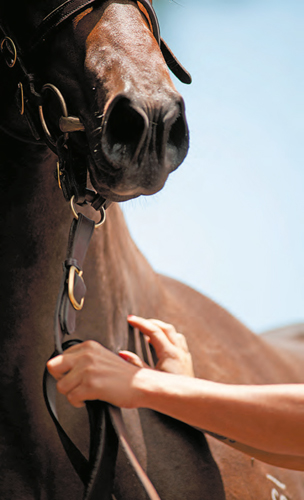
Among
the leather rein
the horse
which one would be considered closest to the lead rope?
the leather rein

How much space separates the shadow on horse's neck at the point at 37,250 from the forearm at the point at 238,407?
0.35 m

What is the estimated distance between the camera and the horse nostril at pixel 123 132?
1.16m

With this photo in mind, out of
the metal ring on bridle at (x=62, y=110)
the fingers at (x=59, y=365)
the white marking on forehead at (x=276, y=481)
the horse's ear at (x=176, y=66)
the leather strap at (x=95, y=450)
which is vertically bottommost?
the white marking on forehead at (x=276, y=481)

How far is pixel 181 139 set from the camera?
125 cm

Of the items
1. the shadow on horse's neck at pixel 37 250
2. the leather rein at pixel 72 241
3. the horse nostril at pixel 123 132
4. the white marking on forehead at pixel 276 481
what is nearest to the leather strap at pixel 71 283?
the leather rein at pixel 72 241

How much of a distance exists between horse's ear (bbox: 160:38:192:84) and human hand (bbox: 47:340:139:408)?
2.55 feet

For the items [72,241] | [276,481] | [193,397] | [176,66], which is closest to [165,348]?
[193,397]

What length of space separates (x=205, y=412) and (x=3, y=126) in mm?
816

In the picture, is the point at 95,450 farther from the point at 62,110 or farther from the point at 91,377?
the point at 62,110

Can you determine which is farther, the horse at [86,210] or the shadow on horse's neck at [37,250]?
the shadow on horse's neck at [37,250]

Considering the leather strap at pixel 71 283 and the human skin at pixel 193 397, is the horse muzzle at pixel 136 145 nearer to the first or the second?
the leather strap at pixel 71 283

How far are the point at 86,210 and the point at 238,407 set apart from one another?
0.66 m

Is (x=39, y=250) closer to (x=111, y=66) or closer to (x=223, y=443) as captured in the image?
(x=111, y=66)

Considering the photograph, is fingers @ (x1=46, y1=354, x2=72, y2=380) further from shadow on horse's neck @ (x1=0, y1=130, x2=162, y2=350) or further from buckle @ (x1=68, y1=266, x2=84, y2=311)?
shadow on horse's neck @ (x1=0, y1=130, x2=162, y2=350)
